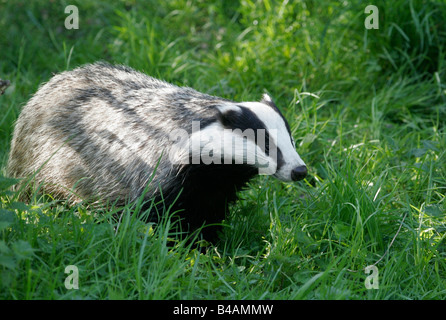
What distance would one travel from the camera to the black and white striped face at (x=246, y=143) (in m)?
3.22

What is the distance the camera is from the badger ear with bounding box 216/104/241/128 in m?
3.22

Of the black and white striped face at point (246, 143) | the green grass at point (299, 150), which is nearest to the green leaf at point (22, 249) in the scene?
the green grass at point (299, 150)

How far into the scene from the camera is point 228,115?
127 inches

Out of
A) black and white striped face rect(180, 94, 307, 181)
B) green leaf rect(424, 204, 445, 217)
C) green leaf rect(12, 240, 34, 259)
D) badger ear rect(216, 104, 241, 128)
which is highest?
badger ear rect(216, 104, 241, 128)

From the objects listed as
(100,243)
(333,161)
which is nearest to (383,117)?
(333,161)

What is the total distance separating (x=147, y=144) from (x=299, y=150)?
1.66 m

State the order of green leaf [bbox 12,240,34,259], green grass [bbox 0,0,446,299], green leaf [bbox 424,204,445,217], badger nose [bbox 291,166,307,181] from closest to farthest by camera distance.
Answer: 1. green leaf [bbox 12,240,34,259]
2. green grass [bbox 0,0,446,299]
3. badger nose [bbox 291,166,307,181]
4. green leaf [bbox 424,204,445,217]

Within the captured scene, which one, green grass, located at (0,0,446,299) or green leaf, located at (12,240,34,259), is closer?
green leaf, located at (12,240,34,259)

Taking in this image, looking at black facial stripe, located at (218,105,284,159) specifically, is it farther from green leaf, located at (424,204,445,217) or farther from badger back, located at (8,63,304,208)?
green leaf, located at (424,204,445,217)

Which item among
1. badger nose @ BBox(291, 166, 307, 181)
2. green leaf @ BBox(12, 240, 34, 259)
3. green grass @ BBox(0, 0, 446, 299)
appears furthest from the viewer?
badger nose @ BBox(291, 166, 307, 181)

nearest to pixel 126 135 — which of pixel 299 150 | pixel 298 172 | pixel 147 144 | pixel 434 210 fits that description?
pixel 147 144

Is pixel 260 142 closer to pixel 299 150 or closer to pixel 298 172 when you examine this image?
pixel 298 172

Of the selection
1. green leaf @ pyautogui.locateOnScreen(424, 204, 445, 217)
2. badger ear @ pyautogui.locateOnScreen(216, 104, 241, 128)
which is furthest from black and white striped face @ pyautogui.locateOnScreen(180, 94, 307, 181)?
green leaf @ pyautogui.locateOnScreen(424, 204, 445, 217)
